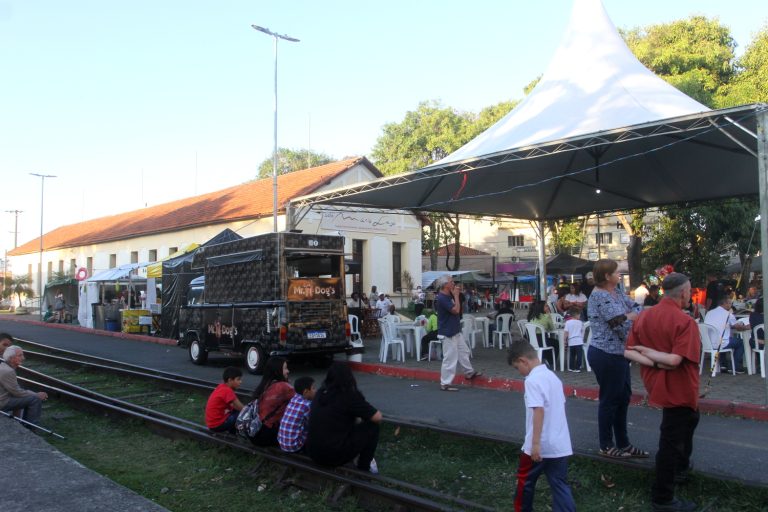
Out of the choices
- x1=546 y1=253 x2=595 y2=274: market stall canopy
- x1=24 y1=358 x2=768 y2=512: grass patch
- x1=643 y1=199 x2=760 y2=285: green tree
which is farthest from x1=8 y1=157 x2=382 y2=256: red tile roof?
x1=24 y1=358 x2=768 y2=512: grass patch

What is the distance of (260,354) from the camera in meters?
13.3

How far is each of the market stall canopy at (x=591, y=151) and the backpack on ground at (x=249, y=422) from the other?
643 centimetres

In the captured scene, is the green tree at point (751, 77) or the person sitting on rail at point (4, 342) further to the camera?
the green tree at point (751, 77)

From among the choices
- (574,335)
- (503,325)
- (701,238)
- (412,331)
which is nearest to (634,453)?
(574,335)

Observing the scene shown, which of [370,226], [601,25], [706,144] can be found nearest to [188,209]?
[370,226]

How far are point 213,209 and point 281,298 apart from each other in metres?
21.3

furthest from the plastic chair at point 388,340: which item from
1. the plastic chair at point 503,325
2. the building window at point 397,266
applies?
the building window at point 397,266

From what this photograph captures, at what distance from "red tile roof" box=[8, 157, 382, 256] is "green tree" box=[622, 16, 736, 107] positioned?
46.6 ft

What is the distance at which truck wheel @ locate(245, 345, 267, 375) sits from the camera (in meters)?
13.2

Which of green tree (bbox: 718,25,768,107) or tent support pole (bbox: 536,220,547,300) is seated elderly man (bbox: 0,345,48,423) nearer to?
tent support pole (bbox: 536,220,547,300)

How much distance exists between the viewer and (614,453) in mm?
5875

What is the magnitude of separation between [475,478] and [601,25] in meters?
11.7

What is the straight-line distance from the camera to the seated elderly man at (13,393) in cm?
825

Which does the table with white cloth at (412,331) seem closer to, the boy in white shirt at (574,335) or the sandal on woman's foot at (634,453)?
the boy in white shirt at (574,335)
